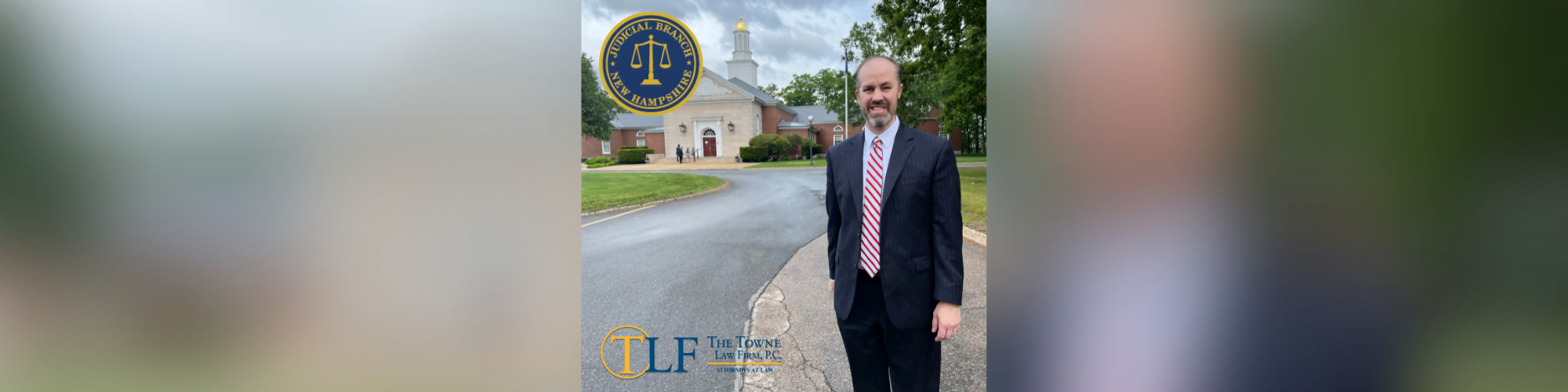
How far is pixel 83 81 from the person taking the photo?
188 cm

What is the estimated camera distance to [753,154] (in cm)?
321

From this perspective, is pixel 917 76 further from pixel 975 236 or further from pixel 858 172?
pixel 858 172

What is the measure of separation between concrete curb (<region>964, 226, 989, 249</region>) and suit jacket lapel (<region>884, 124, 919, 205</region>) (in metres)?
0.88

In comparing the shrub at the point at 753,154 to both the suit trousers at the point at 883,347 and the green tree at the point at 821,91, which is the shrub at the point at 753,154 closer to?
the green tree at the point at 821,91

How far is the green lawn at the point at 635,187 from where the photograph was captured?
2.90 metres

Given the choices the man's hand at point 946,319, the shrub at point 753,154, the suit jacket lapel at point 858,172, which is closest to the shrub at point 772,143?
the shrub at point 753,154

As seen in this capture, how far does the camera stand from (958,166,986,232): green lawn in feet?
7.22

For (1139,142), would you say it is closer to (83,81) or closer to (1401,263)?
(1401,263)

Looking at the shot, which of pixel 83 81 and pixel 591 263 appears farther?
pixel 591 263

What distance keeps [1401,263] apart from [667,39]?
2.86 m

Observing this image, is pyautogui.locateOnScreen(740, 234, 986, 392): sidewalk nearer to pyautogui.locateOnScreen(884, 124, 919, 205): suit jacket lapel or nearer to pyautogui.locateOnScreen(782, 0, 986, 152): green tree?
pyautogui.locateOnScreen(782, 0, 986, 152): green tree

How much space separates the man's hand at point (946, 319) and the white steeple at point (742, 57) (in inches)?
61.5

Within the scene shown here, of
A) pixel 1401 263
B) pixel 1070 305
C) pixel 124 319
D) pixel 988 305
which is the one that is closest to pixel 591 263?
pixel 124 319

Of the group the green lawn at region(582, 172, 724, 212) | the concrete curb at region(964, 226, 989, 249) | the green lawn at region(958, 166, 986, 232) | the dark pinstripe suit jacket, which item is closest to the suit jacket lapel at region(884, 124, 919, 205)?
the dark pinstripe suit jacket
